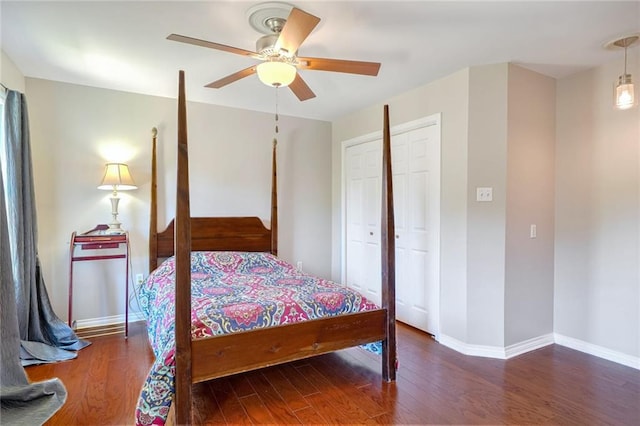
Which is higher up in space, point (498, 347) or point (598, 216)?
point (598, 216)

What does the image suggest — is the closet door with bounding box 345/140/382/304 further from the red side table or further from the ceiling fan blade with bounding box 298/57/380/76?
the red side table

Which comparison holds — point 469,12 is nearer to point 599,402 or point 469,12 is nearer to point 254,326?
point 254,326

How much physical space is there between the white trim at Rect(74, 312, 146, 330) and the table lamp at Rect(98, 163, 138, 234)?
2.86 feet

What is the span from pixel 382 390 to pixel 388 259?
853mm

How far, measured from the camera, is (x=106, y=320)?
354cm

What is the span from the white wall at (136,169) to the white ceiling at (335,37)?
36 cm

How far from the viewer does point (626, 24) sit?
223 cm

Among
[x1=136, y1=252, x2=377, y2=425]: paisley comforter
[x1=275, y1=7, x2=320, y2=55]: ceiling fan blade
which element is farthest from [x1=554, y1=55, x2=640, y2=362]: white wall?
[x1=275, y1=7, x2=320, y2=55]: ceiling fan blade

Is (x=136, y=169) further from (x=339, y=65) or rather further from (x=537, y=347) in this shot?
(x=537, y=347)

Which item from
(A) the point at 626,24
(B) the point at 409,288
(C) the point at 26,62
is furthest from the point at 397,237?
(C) the point at 26,62

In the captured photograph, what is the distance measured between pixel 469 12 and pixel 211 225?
301cm

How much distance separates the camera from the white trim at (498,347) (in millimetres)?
2869

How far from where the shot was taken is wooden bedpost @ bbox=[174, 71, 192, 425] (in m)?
1.77

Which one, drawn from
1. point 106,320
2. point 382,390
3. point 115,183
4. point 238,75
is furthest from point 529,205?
point 106,320
